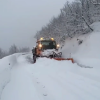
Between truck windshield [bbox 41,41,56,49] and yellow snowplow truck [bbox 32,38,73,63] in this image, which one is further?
truck windshield [bbox 41,41,56,49]

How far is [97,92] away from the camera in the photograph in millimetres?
4484

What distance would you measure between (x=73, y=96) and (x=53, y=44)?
430 inches

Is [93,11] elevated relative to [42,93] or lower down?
elevated

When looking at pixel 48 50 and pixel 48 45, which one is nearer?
pixel 48 50

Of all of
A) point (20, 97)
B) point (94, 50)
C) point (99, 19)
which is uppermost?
point (99, 19)

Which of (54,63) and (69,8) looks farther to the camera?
(69,8)

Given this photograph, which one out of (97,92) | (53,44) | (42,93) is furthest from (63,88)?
(53,44)

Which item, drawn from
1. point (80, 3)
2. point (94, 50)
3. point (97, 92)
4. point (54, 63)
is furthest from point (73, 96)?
point (80, 3)

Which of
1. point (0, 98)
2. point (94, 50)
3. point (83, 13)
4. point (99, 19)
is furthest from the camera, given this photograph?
point (83, 13)

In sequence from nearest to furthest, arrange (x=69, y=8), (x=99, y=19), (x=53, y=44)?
(x=53, y=44) → (x=99, y=19) → (x=69, y=8)

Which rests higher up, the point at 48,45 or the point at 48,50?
the point at 48,45

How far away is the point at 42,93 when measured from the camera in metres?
5.02

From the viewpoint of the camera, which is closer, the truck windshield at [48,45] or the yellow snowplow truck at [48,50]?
the yellow snowplow truck at [48,50]

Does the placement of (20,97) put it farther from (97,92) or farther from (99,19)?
(99,19)
